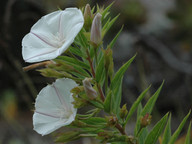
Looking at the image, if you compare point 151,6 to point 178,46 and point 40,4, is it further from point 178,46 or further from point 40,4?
point 40,4

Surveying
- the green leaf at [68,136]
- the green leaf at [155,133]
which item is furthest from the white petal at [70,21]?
the green leaf at [155,133]

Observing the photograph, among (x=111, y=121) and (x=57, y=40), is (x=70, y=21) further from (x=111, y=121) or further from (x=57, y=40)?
(x=111, y=121)

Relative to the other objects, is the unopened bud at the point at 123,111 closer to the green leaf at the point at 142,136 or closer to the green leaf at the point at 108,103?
the green leaf at the point at 108,103

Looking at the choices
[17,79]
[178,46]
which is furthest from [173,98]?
[17,79]

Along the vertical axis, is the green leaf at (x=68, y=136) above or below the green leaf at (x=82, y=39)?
below

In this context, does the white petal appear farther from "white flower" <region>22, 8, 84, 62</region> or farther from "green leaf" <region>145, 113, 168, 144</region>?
"green leaf" <region>145, 113, 168, 144</region>

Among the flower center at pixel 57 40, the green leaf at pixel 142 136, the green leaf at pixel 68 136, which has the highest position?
the flower center at pixel 57 40
